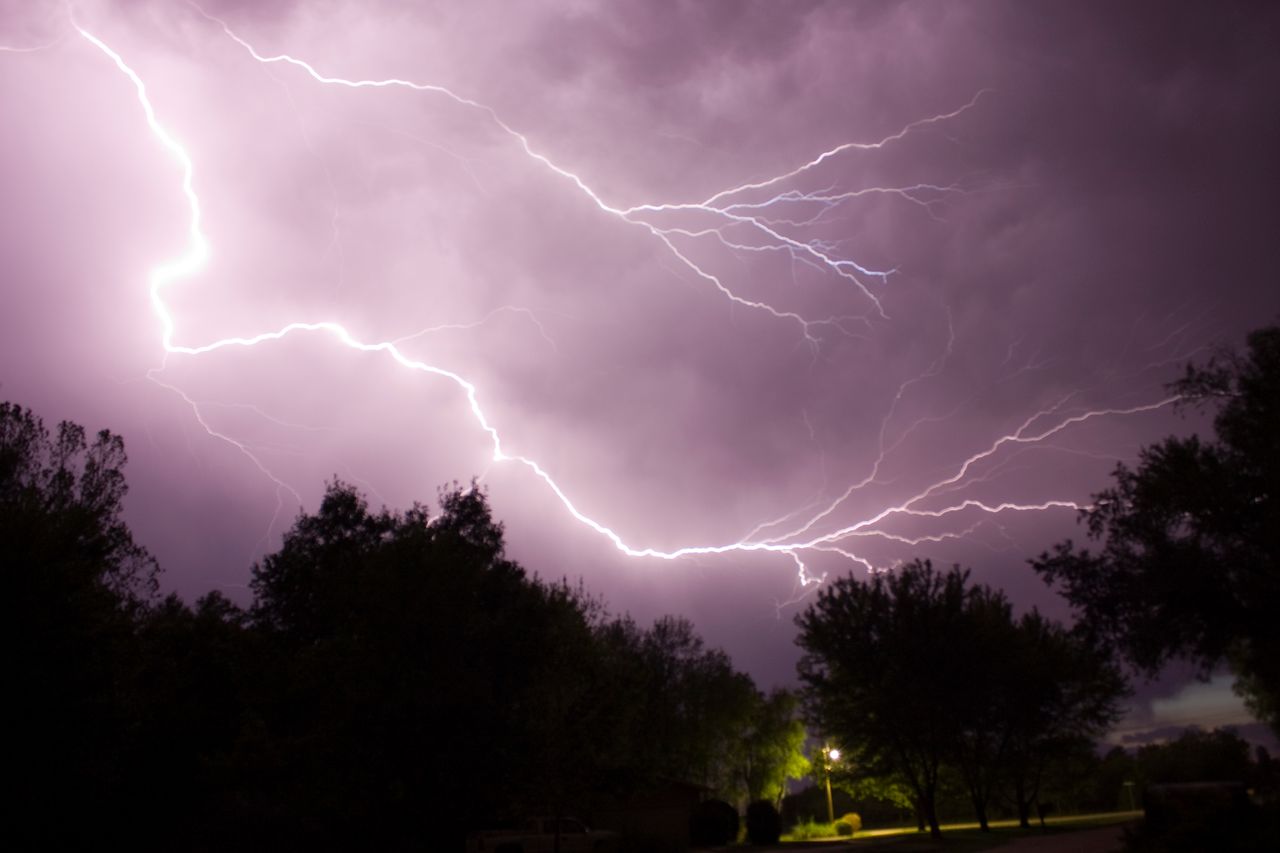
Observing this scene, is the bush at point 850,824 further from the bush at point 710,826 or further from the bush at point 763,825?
the bush at point 710,826

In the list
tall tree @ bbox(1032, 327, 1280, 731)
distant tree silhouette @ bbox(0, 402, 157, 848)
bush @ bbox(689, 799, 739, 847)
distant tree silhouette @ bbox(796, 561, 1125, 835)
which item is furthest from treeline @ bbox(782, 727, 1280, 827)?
distant tree silhouette @ bbox(0, 402, 157, 848)

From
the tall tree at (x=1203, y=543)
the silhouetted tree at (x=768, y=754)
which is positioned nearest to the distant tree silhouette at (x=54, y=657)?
the tall tree at (x=1203, y=543)

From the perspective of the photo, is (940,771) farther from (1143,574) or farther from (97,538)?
(97,538)

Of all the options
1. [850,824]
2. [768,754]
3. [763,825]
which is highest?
[768,754]

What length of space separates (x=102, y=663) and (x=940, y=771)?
32890 millimetres

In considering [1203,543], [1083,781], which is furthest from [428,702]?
[1083,781]

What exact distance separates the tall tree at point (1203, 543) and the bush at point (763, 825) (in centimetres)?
2018

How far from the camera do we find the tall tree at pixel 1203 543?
15.6 meters

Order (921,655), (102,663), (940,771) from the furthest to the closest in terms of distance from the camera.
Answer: (940,771)
(921,655)
(102,663)

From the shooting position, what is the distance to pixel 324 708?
1577cm

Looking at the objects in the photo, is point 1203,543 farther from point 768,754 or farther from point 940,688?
point 768,754

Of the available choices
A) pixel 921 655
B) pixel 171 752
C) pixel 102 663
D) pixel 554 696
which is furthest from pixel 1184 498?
pixel 171 752

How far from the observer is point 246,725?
21.6m

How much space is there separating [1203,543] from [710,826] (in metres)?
23.5
